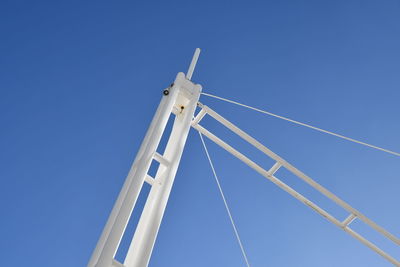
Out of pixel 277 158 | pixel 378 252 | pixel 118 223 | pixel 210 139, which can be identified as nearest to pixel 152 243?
pixel 118 223

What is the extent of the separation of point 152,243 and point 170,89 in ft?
6.81

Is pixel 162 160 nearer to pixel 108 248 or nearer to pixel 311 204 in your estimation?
pixel 108 248

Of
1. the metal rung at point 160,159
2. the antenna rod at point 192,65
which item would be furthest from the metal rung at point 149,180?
the antenna rod at point 192,65

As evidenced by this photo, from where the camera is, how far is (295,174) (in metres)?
5.51

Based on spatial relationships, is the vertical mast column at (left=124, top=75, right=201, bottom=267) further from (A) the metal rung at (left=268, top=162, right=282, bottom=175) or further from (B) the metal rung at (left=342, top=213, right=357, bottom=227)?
(B) the metal rung at (left=342, top=213, right=357, bottom=227)

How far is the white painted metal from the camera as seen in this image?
2.67 meters

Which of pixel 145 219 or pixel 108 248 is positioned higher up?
pixel 145 219

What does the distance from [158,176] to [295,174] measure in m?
2.86

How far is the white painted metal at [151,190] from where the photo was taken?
2674 mm

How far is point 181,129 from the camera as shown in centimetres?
383

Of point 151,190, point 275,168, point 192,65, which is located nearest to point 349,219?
point 275,168

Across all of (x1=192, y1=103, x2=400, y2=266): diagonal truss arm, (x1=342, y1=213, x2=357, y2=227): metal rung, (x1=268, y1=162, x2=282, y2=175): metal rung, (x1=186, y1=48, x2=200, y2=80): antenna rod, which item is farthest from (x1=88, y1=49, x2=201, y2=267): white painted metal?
(x1=342, y1=213, x2=357, y2=227): metal rung

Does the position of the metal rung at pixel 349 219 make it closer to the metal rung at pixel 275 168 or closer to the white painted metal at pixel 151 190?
the metal rung at pixel 275 168

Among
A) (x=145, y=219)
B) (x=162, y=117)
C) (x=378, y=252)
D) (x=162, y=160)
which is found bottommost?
(x=145, y=219)
